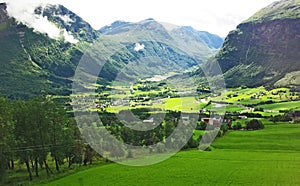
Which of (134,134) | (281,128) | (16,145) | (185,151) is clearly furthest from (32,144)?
(281,128)

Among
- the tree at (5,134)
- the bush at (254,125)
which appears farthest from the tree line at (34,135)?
the bush at (254,125)

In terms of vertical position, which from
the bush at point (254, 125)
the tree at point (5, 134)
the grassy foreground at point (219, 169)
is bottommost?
the grassy foreground at point (219, 169)

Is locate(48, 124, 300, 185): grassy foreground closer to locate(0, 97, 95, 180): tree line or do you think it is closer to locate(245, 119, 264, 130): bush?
locate(0, 97, 95, 180): tree line

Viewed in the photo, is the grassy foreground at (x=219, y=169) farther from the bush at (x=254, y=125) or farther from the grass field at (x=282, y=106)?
the grass field at (x=282, y=106)

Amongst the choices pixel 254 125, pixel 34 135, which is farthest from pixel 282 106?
pixel 34 135

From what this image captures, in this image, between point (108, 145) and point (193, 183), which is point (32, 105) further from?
point (193, 183)

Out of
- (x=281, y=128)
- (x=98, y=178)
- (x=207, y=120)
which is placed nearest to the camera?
(x=98, y=178)

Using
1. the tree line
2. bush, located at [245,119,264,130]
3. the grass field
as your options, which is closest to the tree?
the tree line

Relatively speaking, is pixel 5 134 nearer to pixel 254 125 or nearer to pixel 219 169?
pixel 219 169
